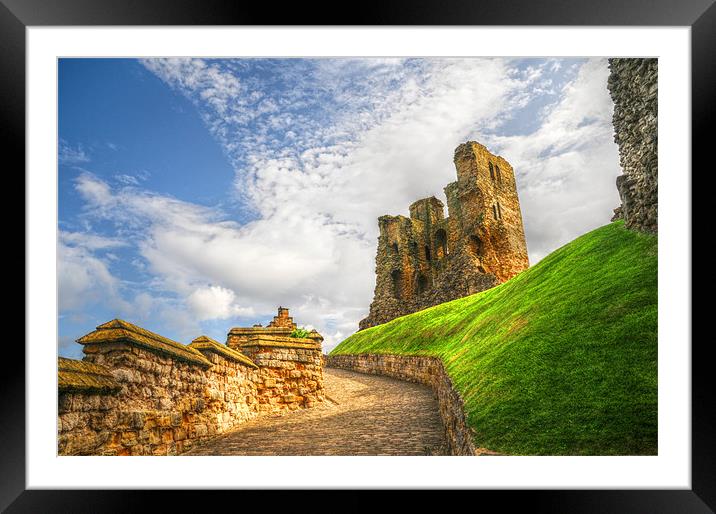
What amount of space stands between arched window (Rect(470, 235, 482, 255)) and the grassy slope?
2115cm

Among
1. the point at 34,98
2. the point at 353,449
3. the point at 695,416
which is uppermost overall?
the point at 34,98

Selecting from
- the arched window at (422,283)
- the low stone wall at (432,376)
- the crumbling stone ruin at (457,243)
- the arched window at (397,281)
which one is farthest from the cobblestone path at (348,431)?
the arched window at (422,283)

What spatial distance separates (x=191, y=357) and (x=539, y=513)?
A: 5459 mm

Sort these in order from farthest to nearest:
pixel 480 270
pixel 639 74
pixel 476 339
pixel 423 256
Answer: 1. pixel 423 256
2. pixel 480 270
3. pixel 476 339
4. pixel 639 74

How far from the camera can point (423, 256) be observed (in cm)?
3922

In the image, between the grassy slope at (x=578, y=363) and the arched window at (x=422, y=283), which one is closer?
the grassy slope at (x=578, y=363)

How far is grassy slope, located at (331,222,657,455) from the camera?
4.77m

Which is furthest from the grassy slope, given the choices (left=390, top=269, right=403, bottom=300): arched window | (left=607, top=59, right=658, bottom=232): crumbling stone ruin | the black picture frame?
(left=390, top=269, right=403, bottom=300): arched window

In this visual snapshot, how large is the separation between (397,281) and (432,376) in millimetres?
25081

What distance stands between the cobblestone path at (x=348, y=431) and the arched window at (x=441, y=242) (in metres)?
27.1
